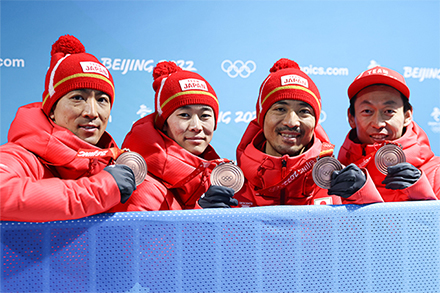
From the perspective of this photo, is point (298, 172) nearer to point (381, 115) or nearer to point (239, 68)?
point (381, 115)

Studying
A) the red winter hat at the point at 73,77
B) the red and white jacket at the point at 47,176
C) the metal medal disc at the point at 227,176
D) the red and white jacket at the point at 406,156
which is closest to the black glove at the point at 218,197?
the metal medal disc at the point at 227,176

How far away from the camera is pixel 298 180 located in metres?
2.12

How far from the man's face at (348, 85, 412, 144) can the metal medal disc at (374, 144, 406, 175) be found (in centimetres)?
35

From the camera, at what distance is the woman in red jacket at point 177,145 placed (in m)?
2.04

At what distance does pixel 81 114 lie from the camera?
6.28ft

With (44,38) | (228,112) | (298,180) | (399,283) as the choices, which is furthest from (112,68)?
(399,283)

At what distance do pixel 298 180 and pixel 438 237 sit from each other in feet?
2.41

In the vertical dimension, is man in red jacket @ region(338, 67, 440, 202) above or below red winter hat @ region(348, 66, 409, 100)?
below

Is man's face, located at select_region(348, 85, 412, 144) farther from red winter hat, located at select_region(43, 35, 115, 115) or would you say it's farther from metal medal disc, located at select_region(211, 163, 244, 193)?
red winter hat, located at select_region(43, 35, 115, 115)

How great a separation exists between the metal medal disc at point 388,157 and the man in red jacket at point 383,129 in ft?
0.59

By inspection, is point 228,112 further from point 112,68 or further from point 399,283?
point 399,283

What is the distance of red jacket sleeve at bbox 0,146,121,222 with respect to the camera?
138 centimetres

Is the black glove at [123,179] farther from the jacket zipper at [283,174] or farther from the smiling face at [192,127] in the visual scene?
the jacket zipper at [283,174]

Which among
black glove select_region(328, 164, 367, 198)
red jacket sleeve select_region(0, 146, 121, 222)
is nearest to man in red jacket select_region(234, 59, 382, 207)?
black glove select_region(328, 164, 367, 198)
